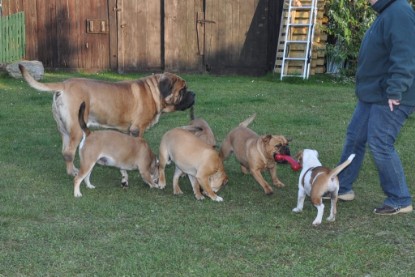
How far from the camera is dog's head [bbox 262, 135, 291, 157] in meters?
7.45

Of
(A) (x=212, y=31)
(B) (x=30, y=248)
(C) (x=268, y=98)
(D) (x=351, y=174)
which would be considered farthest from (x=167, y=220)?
(A) (x=212, y=31)

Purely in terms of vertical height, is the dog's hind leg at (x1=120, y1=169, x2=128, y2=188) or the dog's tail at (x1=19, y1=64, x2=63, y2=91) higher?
the dog's tail at (x1=19, y1=64, x2=63, y2=91)

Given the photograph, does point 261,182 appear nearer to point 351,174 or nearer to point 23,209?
point 351,174

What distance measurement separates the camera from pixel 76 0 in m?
20.2

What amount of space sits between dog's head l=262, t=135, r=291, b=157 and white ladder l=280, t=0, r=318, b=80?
10778 mm

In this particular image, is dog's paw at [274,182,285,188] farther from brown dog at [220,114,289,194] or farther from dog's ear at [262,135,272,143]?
dog's ear at [262,135,272,143]

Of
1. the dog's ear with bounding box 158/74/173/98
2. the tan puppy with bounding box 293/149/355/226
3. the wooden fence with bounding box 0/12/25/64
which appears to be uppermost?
the dog's ear with bounding box 158/74/173/98

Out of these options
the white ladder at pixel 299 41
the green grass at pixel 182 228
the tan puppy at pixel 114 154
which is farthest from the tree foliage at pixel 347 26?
the tan puppy at pixel 114 154

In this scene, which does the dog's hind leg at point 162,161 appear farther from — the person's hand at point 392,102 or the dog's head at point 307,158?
the person's hand at point 392,102

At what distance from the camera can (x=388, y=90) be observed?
614 cm

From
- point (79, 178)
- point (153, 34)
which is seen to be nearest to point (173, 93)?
point (79, 178)

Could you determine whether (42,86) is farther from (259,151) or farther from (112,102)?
(259,151)

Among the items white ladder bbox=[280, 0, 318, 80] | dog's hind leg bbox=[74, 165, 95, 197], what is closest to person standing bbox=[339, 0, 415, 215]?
dog's hind leg bbox=[74, 165, 95, 197]

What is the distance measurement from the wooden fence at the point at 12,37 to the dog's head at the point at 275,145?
13.5 meters
